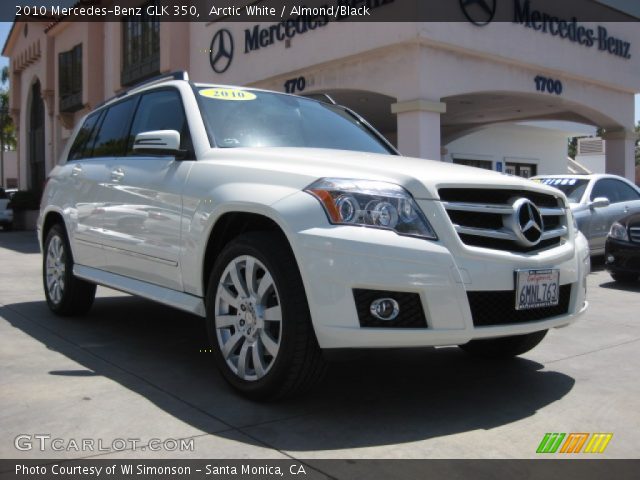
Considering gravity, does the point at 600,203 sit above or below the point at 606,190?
below

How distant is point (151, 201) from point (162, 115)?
741mm

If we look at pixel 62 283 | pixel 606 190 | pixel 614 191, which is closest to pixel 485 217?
pixel 62 283

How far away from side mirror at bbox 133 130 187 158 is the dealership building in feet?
29.0

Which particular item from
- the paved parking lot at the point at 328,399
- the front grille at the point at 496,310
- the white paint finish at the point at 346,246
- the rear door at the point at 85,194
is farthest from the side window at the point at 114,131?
the front grille at the point at 496,310

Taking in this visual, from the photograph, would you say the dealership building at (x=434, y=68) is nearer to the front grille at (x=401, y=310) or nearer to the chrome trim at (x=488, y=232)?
the chrome trim at (x=488, y=232)

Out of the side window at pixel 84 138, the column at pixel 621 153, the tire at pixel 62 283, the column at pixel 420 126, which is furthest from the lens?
the column at pixel 621 153

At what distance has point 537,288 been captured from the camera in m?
3.58

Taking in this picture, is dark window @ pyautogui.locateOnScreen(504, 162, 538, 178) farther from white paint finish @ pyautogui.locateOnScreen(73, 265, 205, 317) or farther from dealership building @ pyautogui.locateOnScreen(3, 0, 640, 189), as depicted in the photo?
white paint finish @ pyautogui.locateOnScreen(73, 265, 205, 317)

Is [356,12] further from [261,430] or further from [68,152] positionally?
[261,430]

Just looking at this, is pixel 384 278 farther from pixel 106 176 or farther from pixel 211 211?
pixel 106 176

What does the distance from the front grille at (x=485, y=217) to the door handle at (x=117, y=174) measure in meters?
2.56

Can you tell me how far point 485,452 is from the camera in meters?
3.03

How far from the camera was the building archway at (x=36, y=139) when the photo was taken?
31144 millimetres
